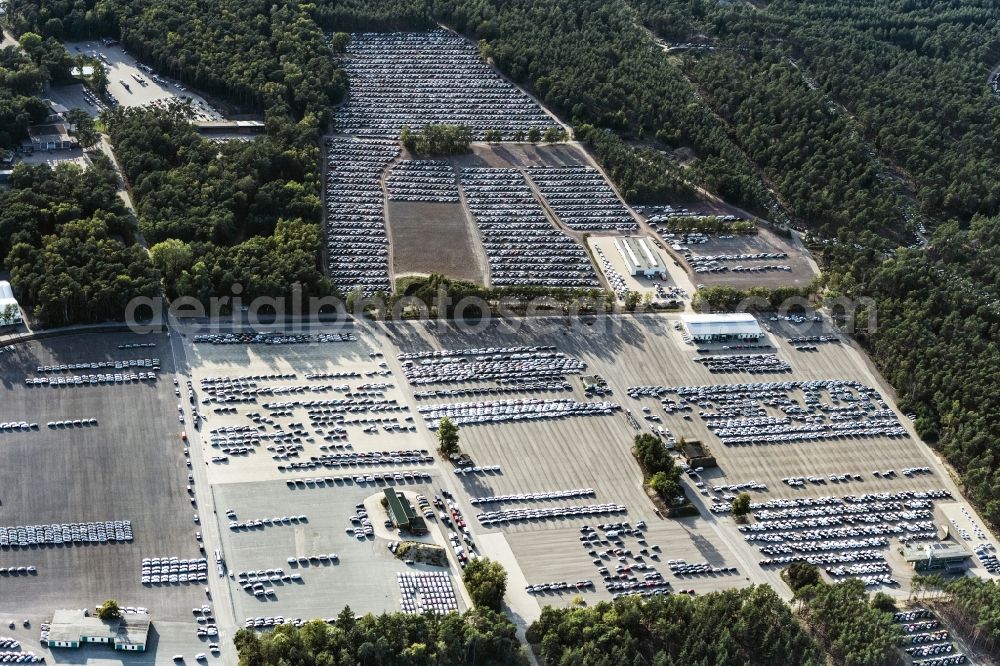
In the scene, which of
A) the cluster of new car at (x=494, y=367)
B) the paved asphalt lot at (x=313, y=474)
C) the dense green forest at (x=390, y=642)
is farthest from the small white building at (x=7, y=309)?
the dense green forest at (x=390, y=642)

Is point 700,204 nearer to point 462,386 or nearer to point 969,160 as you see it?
point 969,160

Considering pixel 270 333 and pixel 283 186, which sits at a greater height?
pixel 283 186

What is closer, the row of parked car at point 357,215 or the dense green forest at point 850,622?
the dense green forest at point 850,622

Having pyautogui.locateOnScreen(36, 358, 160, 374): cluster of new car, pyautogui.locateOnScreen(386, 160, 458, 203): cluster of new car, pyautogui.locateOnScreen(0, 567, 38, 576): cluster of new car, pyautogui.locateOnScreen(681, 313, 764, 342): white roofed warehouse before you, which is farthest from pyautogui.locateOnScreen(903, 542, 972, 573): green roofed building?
pyautogui.locateOnScreen(0, 567, 38, 576): cluster of new car

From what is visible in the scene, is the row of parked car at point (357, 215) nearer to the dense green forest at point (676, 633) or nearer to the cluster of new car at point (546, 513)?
the cluster of new car at point (546, 513)

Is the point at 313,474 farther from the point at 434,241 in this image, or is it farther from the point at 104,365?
the point at 434,241

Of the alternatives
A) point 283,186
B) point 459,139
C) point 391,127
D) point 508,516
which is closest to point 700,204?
point 459,139
